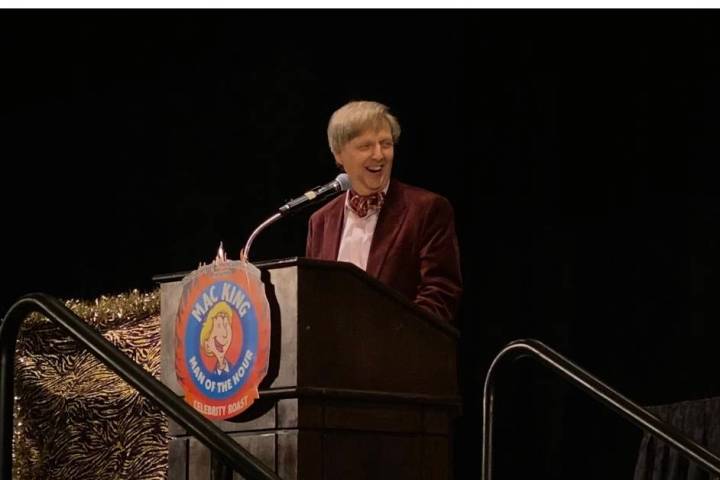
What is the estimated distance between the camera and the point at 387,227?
12.3 feet

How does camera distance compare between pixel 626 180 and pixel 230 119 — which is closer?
Result: pixel 626 180

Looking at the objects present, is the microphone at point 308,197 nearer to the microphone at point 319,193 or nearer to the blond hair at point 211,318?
the microphone at point 319,193

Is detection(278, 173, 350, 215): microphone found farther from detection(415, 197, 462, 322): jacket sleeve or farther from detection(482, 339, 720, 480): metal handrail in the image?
detection(482, 339, 720, 480): metal handrail

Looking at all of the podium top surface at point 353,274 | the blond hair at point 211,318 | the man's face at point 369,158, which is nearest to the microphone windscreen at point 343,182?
the man's face at point 369,158

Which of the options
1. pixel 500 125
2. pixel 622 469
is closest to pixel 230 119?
pixel 500 125

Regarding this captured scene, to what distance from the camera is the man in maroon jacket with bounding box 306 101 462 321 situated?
3.69m

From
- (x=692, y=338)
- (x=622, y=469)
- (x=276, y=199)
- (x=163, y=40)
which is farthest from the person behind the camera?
(x=163, y=40)

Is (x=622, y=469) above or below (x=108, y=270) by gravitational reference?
below

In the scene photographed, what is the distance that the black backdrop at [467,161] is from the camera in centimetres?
493

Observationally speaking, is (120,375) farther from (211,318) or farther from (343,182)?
(343,182)

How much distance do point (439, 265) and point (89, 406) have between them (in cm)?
137

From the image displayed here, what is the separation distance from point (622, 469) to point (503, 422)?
48 cm

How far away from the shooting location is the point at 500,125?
5.37m

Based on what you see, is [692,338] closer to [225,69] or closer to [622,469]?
[622,469]
